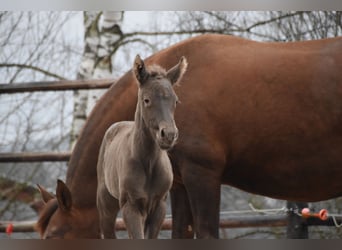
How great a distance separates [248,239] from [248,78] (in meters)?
0.68

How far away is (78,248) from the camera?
247cm

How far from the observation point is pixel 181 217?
7.95 ft

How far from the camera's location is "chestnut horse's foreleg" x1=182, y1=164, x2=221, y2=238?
7.53 feet

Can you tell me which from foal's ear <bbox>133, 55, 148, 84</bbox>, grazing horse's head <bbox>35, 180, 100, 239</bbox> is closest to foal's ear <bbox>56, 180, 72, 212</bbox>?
grazing horse's head <bbox>35, 180, 100, 239</bbox>

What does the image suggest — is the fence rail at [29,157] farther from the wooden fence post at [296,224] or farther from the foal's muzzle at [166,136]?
the wooden fence post at [296,224]

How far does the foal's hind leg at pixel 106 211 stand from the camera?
2281mm

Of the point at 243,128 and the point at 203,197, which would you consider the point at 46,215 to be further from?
the point at 243,128

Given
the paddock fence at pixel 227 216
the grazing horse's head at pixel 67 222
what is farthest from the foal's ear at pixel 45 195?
the paddock fence at pixel 227 216

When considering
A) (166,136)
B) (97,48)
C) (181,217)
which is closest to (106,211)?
(181,217)

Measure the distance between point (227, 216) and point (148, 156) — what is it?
2.41 feet

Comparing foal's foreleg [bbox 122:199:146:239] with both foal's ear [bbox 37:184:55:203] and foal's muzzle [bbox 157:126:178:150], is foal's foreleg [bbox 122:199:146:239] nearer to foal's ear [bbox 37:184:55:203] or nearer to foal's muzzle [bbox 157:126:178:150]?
foal's muzzle [bbox 157:126:178:150]

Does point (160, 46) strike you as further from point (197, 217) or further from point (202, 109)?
point (197, 217)
